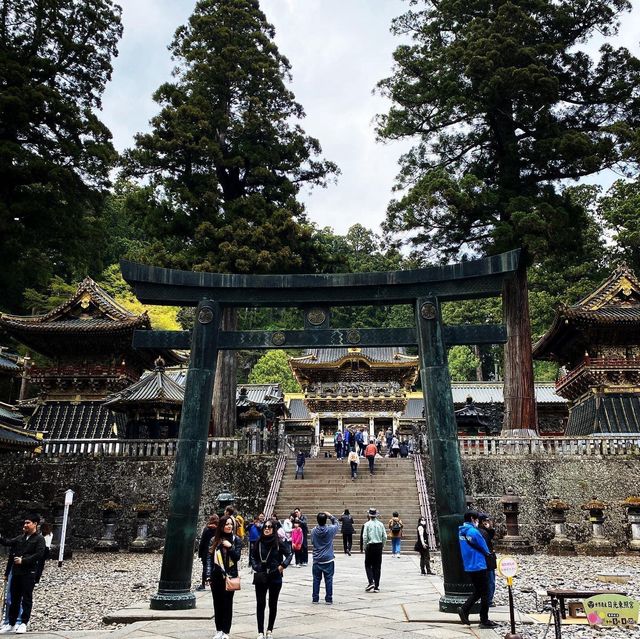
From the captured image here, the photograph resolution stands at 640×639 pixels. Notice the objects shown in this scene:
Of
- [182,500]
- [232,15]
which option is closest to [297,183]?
[232,15]

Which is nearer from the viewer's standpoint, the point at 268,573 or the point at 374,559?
the point at 268,573

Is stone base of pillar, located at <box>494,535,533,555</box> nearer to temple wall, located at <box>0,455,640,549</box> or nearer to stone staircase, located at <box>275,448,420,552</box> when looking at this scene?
temple wall, located at <box>0,455,640,549</box>

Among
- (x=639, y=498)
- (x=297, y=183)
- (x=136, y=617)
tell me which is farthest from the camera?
(x=297, y=183)

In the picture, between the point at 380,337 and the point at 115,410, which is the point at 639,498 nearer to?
the point at 380,337

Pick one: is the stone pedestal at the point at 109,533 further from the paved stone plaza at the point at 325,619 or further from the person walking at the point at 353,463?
the paved stone plaza at the point at 325,619

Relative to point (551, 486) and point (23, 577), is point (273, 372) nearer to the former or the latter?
point (551, 486)

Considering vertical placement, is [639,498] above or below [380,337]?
below

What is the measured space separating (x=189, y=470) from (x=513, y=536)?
12.1 metres

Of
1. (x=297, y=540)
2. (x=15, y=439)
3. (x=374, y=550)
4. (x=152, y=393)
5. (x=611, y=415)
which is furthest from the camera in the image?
(x=611, y=415)

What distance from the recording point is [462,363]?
4897 centimetres

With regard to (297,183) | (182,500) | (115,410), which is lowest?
(182,500)

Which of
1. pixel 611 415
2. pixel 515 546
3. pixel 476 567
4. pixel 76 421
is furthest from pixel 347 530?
pixel 76 421

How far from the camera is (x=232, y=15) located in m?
24.4

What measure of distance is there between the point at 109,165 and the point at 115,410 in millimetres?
8590
